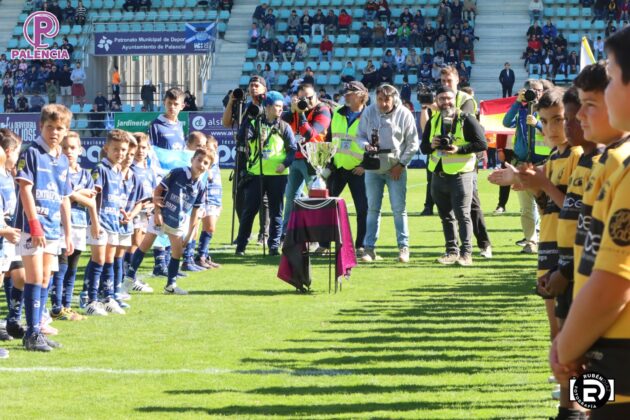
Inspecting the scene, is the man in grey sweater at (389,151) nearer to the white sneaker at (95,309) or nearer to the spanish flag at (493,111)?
the white sneaker at (95,309)

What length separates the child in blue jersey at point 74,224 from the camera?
8.77m

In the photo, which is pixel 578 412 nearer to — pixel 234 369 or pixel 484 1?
pixel 234 369

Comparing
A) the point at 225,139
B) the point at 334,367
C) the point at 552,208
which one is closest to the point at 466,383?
the point at 334,367

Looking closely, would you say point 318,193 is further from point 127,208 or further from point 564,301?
point 564,301

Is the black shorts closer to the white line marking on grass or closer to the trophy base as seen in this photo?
the white line marking on grass

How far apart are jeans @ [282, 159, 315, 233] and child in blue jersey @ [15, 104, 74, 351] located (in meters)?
6.21

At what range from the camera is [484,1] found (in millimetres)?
43625

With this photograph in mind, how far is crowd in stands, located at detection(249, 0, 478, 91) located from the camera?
40031 millimetres

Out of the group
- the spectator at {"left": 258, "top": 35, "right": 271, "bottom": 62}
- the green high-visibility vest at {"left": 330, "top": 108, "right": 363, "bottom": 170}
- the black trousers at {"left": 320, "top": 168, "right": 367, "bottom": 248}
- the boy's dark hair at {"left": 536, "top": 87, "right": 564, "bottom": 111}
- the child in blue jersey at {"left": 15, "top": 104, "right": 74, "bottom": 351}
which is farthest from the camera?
the spectator at {"left": 258, "top": 35, "right": 271, "bottom": 62}

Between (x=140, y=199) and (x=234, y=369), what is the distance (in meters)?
3.58

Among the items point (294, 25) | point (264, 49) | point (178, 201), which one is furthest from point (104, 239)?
point (294, 25)

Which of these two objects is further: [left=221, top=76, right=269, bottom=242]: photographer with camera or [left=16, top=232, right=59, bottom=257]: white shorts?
[left=221, top=76, right=269, bottom=242]: photographer with camera
